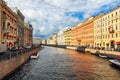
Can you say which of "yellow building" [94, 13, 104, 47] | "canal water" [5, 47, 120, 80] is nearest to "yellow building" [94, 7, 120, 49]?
"yellow building" [94, 13, 104, 47]

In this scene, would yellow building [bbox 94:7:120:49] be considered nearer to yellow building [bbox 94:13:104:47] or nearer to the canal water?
yellow building [bbox 94:13:104:47]

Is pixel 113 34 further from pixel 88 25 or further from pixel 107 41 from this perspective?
pixel 88 25

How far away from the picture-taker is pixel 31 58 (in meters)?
76.7

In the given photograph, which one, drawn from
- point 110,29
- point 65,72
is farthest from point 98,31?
point 65,72

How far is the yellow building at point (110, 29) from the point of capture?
90.5m

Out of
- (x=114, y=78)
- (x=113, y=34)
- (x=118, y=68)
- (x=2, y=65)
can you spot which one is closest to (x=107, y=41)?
(x=113, y=34)

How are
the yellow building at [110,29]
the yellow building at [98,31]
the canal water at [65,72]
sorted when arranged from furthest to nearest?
1. the yellow building at [98,31]
2. the yellow building at [110,29]
3. the canal water at [65,72]

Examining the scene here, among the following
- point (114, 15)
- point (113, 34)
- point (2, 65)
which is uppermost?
point (114, 15)

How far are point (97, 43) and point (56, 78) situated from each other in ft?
286

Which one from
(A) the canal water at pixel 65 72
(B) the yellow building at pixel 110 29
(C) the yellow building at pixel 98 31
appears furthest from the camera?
(C) the yellow building at pixel 98 31

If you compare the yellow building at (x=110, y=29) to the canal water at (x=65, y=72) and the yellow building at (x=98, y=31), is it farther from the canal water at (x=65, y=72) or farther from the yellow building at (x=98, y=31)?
the canal water at (x=65, y=72)

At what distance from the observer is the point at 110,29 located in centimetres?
9712

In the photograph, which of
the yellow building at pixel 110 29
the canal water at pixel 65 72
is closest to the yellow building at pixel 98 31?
the yellow building at pixel 110 29

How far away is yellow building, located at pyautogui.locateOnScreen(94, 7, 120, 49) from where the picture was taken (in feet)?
297
